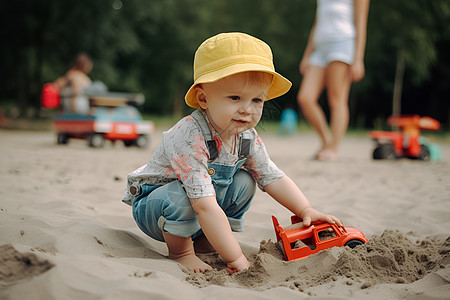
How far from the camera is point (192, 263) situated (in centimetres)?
181

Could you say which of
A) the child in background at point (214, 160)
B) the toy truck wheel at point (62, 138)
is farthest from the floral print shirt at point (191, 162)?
the toy truck wheel at point (62, 138)

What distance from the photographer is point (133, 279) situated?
140 centimetres

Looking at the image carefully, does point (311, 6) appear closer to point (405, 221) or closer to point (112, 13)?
point (112, 13)

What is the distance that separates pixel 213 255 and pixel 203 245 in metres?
0.07

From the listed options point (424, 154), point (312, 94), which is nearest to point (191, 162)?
point (312, 94)

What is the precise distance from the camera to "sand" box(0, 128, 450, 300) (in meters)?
1.37

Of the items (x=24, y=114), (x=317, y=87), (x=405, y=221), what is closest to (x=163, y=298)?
(x=405, y=221)

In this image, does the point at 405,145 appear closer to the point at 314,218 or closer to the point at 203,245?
the point at 314,218

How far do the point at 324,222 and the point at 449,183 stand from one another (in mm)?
2154

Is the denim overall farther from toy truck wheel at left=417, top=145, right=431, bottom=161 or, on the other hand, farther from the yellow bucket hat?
toy truck wheel at left=417, top=145, right=431, bottom=161

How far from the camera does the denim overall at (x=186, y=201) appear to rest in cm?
178

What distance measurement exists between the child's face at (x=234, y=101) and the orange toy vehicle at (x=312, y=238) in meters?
0.47

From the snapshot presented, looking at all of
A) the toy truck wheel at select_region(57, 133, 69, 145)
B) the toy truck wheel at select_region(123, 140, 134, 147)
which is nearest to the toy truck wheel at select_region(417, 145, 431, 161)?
the toy truck wheel at select_region(123, 140, 134, 147)

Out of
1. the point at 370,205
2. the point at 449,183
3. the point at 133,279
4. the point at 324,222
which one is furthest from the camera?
the point at 449,183
